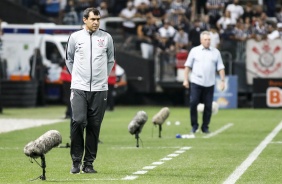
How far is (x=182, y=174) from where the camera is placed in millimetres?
14445

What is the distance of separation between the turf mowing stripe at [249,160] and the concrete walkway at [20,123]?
20.1ft

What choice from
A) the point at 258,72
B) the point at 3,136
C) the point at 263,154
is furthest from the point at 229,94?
the point at 263,154

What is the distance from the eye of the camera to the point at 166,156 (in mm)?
17453

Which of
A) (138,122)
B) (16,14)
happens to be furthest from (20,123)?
(16,14)

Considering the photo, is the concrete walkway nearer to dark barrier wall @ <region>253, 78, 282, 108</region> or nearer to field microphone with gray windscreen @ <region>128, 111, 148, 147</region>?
field microphone with gray windscreen @ <region>128, 111, 148, 147</region>

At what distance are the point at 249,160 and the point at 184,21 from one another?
77.5 feet

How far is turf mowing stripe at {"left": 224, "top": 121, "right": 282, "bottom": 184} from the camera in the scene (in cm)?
1377

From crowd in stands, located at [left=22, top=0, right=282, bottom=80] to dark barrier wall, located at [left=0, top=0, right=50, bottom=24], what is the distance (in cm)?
96

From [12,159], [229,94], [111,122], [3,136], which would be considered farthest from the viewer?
[229,94]

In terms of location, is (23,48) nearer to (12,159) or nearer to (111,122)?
(111,122)

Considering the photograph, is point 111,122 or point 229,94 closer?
point 111,122

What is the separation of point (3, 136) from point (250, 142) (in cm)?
527

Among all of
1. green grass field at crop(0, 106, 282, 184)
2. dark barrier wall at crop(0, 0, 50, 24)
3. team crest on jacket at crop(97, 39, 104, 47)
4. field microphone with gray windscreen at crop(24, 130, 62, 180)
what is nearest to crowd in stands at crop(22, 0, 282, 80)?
dark barrier wall at crop(0, 0, 50, 24)

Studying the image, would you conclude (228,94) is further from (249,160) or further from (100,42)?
(100,42)
